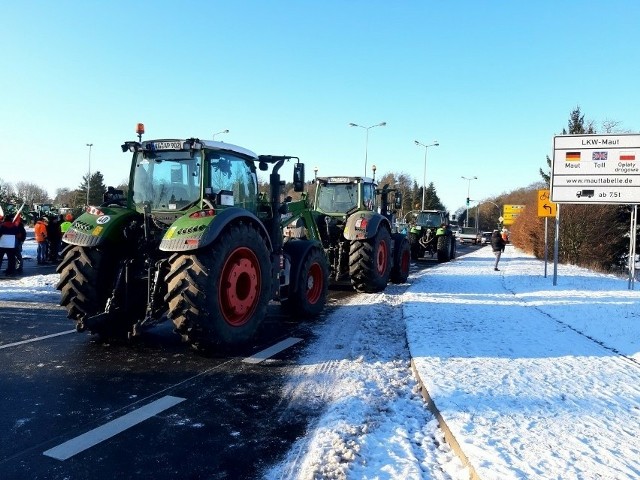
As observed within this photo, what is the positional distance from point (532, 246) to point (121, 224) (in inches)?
1052

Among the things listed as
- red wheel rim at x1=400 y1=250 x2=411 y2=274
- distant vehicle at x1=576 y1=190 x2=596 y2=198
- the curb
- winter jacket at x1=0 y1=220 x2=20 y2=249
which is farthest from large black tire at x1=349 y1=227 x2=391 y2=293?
winter jacket at x1=0 y1=220 x2=20 y2=249

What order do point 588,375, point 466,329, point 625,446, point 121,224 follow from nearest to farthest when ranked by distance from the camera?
point 625,446 < point 588,375 < point 121,224 < point 466,329

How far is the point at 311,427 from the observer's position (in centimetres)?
386

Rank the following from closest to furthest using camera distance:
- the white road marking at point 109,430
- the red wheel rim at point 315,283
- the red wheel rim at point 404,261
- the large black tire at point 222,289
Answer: the white road marking at point 109,430
the large black tire at point 222,289
the red wheel rim at point 315,283
the red wheel rim at point 404,261

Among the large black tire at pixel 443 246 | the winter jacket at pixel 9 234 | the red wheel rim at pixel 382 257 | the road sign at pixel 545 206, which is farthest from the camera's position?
the large black tire at pixel 443 246

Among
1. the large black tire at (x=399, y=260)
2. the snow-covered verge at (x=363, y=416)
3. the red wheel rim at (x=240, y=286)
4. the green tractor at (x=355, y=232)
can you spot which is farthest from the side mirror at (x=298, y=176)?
the large black tire at (x=399, y=260)

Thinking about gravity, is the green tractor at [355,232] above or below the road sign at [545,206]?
below

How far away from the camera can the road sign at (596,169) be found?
12.7 meters

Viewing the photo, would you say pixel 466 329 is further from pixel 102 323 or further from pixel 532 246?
pixel 532 246

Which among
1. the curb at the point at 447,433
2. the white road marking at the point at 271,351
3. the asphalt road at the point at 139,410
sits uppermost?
the curb at the point at 447,433

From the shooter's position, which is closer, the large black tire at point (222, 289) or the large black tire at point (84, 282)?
the large black tire at point (222, 289)

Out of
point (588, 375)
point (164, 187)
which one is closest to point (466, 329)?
point (588, 375)

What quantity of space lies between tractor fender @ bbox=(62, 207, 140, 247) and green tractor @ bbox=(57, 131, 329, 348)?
0.5 inches

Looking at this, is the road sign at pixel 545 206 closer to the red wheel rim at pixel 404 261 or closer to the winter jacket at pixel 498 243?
the winter jacket at pixel 498 243
